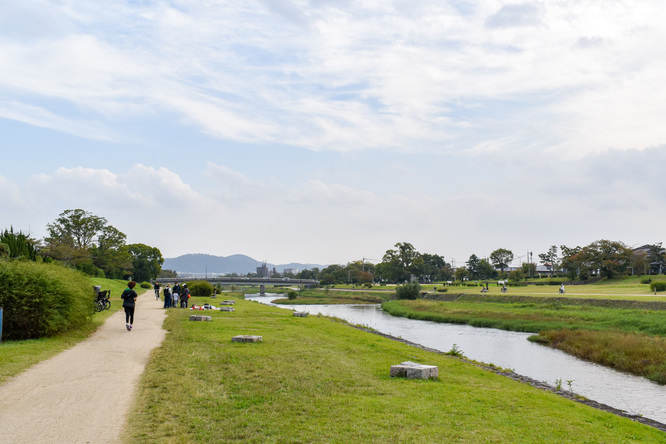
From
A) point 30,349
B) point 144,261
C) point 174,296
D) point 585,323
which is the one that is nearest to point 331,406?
point 30,349

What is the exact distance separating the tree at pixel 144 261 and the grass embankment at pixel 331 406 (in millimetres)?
92262

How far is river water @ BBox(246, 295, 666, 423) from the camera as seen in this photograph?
16766 millimetres

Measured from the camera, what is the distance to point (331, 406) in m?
10.0

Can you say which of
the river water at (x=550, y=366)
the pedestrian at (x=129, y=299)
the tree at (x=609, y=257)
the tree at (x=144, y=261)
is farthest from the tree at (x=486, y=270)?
the pedestrian at (x=129, y=299)

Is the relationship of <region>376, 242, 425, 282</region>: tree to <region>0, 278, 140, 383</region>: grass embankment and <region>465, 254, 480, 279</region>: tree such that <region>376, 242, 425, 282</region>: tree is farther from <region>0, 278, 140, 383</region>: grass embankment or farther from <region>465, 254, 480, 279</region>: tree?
<region>0, 278, 140, 383</region>: grass embankment

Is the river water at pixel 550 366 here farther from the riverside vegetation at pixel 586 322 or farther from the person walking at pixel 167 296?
the person walking at pixel 167 296

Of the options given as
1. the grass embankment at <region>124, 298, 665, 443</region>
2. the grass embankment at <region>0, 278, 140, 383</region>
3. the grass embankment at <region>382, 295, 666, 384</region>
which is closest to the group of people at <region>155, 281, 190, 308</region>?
the grass embankment at <region>0, 278, 140, 383</region>

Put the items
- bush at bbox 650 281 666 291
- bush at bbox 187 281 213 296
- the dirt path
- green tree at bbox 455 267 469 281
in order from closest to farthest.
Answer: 1. the dirt path
2. bush at bbox 650 281 666 291
3. bush at bbox 187 281 213 296
4. green tree at bbox 455 267 469 281

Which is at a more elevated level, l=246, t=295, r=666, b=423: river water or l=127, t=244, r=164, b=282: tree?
l=127, t=244, r=164, b=282: tree

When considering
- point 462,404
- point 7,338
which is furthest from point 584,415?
point 7,338

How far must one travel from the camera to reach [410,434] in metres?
8.38

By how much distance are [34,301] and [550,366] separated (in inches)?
795

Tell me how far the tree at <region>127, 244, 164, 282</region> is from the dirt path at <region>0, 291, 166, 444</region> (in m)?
90.7

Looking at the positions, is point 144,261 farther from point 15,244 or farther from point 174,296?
point 174,296
